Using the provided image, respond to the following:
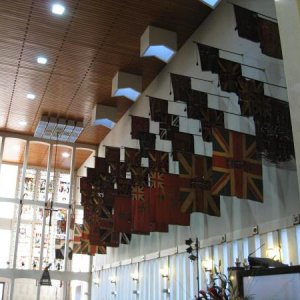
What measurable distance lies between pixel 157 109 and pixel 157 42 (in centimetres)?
182

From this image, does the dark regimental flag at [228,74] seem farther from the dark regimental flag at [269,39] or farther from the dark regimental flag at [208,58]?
the dark regimental flag at [269,39]

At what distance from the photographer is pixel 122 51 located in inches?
524

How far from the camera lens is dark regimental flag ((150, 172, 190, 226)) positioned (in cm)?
962

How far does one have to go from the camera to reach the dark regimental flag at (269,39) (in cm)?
707

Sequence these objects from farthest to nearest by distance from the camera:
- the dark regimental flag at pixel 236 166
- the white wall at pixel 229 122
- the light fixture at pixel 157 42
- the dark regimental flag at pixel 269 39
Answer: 1. the light fixture at pixel 157 42
2. the white wall at pixel 229 122
3. the dark regimental flag at pixel 236 166
4. the dark regimental flag at pixel 269 39

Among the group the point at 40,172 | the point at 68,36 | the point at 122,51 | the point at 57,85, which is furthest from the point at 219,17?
the point at 40,172

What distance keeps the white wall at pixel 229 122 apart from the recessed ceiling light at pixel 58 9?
369 cm

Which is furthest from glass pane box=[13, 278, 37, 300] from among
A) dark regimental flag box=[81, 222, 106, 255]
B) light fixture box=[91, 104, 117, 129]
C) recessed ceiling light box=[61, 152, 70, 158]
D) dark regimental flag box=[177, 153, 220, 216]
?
dark regimental flag box=[177, 153, 220, 216]

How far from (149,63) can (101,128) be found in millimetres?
6552

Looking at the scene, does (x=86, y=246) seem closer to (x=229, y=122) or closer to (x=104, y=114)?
(x=104, y=114)

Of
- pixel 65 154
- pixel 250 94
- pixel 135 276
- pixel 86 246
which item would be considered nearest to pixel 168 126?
pixel 250 94

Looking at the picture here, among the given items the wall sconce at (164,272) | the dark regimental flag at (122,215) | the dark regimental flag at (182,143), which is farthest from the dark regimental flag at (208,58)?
the wall sconce at (164,272)

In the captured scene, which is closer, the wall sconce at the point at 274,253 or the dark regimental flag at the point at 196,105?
the wall sconce at the point at 274,253

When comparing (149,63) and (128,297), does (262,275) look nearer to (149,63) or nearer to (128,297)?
(149,63)
